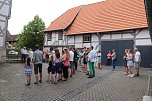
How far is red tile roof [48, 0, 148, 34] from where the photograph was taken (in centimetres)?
2516

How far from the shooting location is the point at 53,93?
9039 mm

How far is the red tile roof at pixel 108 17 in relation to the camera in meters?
25.2

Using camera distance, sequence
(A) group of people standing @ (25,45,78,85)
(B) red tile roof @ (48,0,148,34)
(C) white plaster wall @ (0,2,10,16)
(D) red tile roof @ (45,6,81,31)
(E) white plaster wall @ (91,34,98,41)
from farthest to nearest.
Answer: (D) red tile roof @ (45,6,81,31) → (E) white plaster wall @ (91,34,98,41) → (B) red tile roof @ (48,0,148,34) → (C) white plaster wall @ (0,2,10,16) → (A) group of people standing @ (25,45,78,85)

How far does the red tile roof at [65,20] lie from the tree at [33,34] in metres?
14.7

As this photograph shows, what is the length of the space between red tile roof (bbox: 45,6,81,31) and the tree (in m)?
14.7

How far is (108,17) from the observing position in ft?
92.3

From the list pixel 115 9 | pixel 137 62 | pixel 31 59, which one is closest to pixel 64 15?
pixel 115 9

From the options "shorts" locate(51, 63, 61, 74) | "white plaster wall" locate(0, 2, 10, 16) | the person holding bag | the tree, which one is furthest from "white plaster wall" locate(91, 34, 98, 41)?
the tree

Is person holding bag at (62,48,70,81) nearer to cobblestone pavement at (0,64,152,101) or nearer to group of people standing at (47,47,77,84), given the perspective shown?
group of people standing at (47,47,77,84)

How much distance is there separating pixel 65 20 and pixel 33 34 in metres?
18.6

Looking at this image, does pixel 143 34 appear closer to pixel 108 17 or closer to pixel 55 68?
pixel 108 17

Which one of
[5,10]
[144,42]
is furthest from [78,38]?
[5,10]

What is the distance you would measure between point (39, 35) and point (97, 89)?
137 feet

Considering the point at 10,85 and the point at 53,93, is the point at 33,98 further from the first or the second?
the point at 10,85
